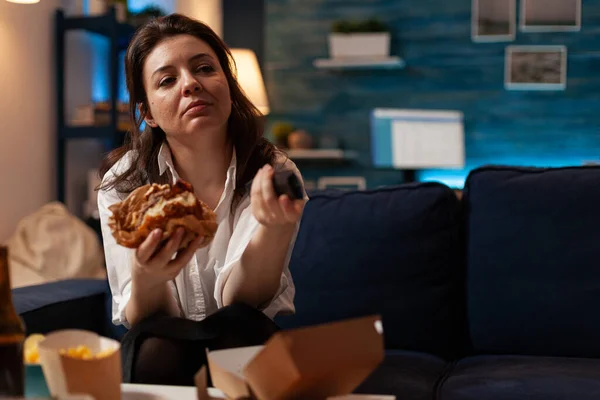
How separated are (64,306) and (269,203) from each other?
92cm

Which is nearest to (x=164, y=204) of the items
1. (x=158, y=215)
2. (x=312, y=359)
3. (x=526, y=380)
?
(x=158, y=215)

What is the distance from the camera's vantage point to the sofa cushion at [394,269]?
1.77 meters

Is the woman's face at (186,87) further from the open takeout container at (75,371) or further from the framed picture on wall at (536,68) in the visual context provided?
the framed picture on wall at (536,68)

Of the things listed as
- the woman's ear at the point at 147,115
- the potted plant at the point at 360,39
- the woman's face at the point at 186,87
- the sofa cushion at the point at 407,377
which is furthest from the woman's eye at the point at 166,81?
the potted plant at the point at 360,39

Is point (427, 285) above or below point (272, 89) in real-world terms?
below

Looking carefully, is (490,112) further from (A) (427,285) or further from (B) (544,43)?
(A) (427,285)

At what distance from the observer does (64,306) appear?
5.82 ft

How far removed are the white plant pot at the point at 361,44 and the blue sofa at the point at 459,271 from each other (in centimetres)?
299

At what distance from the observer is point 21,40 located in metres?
3.04

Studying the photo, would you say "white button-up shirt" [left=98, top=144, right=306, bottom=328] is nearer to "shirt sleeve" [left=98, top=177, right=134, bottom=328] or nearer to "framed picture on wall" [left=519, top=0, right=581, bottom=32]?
"shirt sleeve" [left=98, top=177, right=134, bottom=328]

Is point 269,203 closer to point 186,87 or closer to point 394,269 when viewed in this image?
point 186,87

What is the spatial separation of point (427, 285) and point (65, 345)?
113cm

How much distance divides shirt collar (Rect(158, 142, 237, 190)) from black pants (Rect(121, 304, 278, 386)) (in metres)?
0.32

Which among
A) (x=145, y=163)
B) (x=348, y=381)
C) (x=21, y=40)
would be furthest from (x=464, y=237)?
(x=21, y=40)
